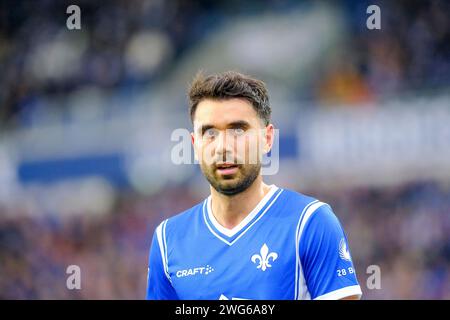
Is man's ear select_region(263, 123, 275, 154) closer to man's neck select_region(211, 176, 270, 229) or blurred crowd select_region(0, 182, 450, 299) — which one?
man's neck select_region(211, 176, 270, 229)

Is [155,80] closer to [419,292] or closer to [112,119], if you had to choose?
[112,119]

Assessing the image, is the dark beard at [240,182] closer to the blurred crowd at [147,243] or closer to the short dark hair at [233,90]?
the short dark hair at [233,90]

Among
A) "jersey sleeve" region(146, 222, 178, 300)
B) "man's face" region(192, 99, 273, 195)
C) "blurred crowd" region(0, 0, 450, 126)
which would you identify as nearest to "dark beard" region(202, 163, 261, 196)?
"man's face" region(192, 99, 273, 195)

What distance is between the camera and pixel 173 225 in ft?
13.8

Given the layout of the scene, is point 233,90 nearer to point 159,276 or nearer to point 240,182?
point 240,182

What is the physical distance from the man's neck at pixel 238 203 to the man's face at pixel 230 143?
0.08m

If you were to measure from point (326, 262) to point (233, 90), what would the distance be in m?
0.95

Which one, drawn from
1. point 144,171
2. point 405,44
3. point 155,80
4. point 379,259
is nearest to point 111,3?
point 155,80

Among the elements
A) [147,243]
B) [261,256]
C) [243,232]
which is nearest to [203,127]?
[243,232]

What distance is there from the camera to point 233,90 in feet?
12.5

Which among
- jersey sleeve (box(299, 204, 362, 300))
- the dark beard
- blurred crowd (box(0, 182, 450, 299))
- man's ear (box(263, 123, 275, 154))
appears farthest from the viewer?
blurred crowd (box(0, 182, 450, 299))

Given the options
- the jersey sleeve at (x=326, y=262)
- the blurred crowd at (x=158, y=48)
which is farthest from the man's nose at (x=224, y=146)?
the blurred crowd at (x=158, y=48)

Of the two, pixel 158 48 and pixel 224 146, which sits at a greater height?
pixel 158 48

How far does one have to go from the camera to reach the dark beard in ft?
12.3
